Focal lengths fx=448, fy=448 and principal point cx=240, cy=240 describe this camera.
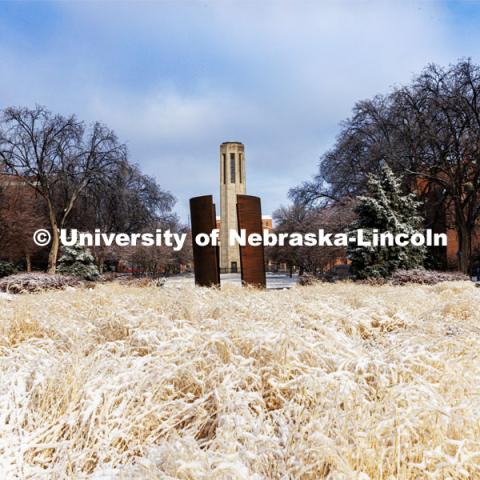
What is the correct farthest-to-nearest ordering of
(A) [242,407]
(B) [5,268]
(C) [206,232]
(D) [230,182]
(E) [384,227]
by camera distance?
(D) [230,182]
(B) [5,268]
(E) [384,227]
(C) [206,232]
(A) [242,407]

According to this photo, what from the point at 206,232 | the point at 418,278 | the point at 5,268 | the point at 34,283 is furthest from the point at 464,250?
the point at 5,268

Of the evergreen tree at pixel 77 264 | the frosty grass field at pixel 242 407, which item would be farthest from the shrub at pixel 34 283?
the frosty grass field at pixel 242 407

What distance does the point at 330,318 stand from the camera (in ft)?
14.7

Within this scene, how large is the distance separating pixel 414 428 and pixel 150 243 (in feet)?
89.3

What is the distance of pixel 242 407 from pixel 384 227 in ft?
50.4

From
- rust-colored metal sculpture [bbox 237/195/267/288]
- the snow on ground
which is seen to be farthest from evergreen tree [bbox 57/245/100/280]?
rust-colored metal sculpture [bbox 237/195/267/288]

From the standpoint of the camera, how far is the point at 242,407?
2205 millimetres

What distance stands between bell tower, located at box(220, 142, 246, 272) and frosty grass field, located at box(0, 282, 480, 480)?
37.3 meters

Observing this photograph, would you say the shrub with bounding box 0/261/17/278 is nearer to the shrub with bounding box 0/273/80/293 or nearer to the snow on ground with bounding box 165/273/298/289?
the snow on ground with bounding box 165/273/298/289

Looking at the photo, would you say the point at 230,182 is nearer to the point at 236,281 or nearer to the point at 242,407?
the point at 236,281

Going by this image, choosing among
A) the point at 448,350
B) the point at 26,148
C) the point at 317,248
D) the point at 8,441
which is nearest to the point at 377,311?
the point at 448,350

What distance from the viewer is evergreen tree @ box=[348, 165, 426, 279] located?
15.9m

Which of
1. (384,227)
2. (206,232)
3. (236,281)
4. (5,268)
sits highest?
(384,227)

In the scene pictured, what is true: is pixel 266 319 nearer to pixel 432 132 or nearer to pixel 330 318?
pixel 330 318
